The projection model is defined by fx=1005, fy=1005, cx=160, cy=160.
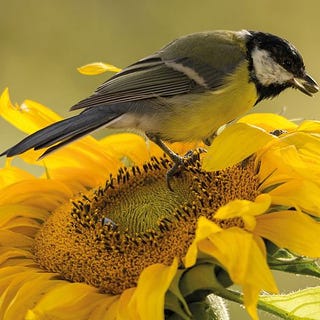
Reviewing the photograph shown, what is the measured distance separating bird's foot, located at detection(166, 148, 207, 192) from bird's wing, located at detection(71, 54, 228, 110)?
0.36 metres

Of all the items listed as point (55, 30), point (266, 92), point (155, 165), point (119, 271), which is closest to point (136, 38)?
point (55, 30)

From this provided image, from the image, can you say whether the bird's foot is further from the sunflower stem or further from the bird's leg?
the sunflower stem

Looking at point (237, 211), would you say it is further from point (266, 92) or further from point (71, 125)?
point (266, 92)

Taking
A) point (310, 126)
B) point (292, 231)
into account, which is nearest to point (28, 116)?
point (310, 126)

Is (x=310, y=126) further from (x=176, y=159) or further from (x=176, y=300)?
(x=176, y=300)

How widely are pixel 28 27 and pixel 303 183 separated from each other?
3841mm

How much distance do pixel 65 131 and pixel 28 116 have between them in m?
0.31

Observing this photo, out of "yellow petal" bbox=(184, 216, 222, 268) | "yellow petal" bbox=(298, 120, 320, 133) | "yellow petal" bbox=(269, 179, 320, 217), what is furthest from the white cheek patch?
"yellow petal" bbox=(184, 216, 222, 268)

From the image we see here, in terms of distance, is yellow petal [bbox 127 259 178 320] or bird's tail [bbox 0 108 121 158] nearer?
yellow petal [bbox 127 259 178 320]

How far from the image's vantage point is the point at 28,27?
20.6 feet

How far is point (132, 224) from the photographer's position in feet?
9.85

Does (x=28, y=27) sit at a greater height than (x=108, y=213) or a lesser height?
greater

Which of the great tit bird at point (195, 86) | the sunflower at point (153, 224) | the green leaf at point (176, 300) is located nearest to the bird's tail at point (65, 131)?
the great tit bird at point (195, 86)

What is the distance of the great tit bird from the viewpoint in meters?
3.60
